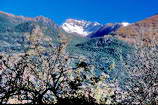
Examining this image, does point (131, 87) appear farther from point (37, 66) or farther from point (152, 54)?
point (37, 66)

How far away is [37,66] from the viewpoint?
15812mm

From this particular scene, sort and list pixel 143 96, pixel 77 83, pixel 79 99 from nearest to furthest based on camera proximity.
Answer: pixel 79 99 < pixel 77 83 < pixel 143 96

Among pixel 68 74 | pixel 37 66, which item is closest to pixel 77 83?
pixel 68 74

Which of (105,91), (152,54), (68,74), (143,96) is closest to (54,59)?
(68,74)

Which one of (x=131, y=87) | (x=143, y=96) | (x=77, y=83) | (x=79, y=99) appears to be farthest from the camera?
(x=131, y=87)

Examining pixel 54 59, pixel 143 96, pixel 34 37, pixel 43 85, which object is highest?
pixel 34 37

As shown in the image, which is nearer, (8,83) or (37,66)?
(8,83)

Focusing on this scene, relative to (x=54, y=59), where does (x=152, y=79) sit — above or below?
below

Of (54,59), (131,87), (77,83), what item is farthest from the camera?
(131,87)

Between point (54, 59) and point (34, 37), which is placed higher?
point (34, 37)

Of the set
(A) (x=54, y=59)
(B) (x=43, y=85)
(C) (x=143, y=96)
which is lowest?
(C) (x=143, y=96)

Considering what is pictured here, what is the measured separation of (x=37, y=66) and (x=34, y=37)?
168cm

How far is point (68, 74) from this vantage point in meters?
15.6

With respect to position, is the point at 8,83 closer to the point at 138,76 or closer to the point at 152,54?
the point at 138,76
